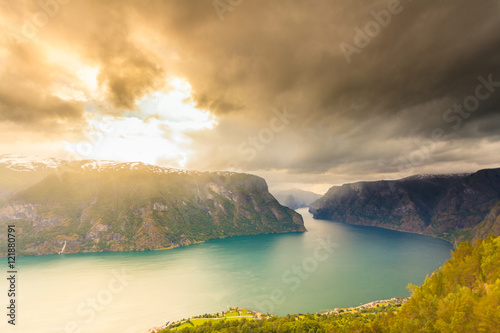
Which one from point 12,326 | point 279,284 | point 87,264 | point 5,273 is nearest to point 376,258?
point 279,284

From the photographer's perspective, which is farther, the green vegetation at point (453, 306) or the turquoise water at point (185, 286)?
the turquoise water at point (185, 286)

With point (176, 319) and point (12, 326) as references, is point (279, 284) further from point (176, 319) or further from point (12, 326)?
point (12, 326)

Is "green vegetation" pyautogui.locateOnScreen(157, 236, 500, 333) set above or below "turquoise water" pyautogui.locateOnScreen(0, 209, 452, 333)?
above

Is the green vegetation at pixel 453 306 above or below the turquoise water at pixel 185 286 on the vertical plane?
above

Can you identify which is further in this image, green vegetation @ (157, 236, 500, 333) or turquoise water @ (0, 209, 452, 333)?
turquoise water @ (0, 209, 452, 333)
